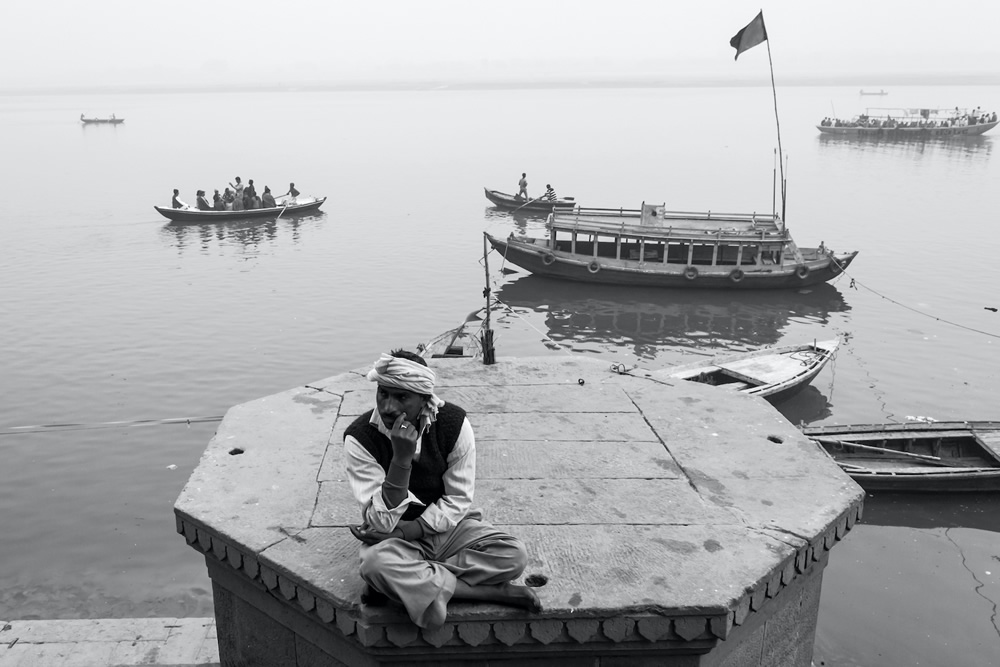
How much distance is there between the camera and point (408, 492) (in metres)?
3.91

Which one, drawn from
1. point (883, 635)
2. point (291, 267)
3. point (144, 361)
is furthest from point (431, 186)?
point (883, 635)

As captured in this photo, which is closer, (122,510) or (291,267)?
(122,510)

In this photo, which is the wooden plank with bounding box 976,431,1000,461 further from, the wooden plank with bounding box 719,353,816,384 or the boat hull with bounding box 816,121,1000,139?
the boat hull with bounding box 816,121,1000,139

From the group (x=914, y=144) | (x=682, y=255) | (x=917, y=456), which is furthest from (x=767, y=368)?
(x=914, y=144)

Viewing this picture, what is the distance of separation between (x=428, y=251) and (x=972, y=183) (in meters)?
38.0

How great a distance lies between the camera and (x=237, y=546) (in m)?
4.59

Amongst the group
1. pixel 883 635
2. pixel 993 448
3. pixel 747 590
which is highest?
pixel 747 590

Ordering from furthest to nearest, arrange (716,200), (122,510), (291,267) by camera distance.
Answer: (716,200)
(291,267)
(122,510)

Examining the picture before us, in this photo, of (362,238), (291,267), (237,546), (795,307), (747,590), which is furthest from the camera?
(362,238)

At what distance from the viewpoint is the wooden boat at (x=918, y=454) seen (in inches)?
467

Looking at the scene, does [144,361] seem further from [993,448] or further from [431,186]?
[431,186]

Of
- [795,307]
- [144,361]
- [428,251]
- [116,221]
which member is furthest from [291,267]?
[795,307]

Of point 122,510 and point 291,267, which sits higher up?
point 291,267

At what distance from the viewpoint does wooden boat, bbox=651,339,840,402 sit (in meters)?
15.1
